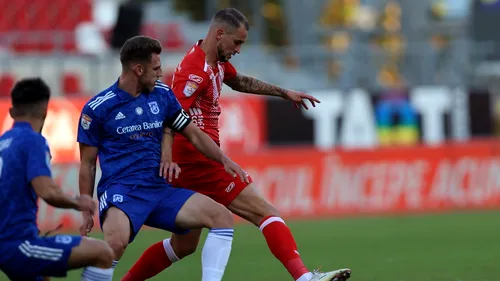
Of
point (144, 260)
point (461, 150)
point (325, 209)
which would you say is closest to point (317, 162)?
point (325, 209)

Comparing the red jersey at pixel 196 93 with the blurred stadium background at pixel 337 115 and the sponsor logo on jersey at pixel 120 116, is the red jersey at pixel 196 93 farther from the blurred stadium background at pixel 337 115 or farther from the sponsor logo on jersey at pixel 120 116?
the blurred stadium background at pixel 337 115

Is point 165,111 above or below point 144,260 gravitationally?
above

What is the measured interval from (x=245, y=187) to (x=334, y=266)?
2.75 metres

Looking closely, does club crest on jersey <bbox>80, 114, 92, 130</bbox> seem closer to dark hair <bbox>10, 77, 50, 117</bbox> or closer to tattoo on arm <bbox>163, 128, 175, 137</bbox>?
tattoo on arm <bbox>163, 128, 175, 137</bbox>

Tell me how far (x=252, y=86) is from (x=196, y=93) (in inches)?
36.6

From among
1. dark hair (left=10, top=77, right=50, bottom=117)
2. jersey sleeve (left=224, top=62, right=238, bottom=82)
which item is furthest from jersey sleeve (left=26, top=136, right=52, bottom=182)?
jersey sleeve (left=224, top=62, right=238, bottom=82)

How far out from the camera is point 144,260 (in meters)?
8.41

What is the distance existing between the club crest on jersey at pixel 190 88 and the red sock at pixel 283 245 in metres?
1.17

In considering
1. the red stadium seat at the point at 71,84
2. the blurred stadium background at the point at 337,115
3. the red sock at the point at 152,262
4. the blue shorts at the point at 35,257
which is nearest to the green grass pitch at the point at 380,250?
the blurred stadium background at the point at 337,115

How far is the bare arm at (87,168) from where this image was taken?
7.43m

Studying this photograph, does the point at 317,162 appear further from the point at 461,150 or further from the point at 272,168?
the point at 461,150

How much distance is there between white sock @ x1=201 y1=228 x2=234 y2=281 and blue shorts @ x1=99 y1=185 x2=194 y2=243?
9.7 inches

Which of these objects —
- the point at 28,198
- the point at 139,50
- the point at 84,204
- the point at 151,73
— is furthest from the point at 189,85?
the point at 28,198

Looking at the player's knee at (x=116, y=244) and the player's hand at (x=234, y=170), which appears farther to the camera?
the player's hand at (x=234, y=170)
